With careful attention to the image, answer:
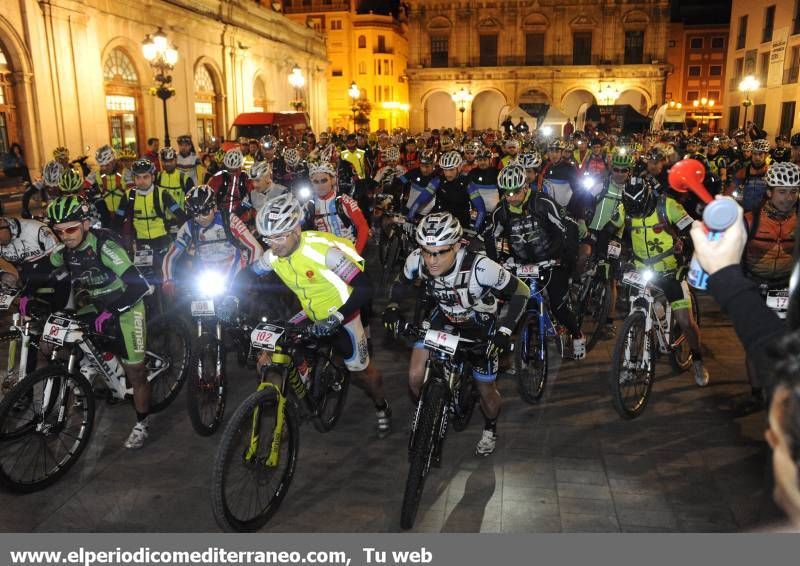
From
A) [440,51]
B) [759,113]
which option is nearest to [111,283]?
[759,113]

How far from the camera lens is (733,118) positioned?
44.4 meters

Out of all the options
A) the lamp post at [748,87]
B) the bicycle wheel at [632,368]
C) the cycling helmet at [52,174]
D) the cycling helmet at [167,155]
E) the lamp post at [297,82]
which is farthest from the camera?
the lamp post at [297,82]

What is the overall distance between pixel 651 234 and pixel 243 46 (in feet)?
115

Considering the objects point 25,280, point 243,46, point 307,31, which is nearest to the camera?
point 25,280

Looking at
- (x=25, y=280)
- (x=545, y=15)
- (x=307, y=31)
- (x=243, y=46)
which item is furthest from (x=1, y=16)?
(x=545, y=15)

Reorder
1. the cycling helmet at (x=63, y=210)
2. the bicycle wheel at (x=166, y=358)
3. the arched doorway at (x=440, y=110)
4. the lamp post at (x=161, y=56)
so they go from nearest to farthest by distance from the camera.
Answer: the cycling helmet at (x=63, y=210)
the bicycle wheel at (x=166, y=358)
the lamp post at (x=161, y=56)
the arched doorway at (x=440, y=110)

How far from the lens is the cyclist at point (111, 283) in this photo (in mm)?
5484

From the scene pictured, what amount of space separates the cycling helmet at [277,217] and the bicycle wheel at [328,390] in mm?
1273

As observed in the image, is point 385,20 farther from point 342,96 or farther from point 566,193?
point 566,193

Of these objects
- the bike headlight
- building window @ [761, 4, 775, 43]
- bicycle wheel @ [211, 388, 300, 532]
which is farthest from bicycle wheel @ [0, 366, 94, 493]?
building window @ [761, 4, 775, 43]

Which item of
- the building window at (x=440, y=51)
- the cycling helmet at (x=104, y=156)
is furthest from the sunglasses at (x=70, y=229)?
the building window at (x=440, y=51)

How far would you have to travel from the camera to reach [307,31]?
161ft

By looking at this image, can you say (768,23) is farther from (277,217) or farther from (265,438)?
(265,438)

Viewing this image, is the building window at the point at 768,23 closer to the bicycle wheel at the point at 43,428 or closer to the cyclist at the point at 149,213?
the cyclist at the point at 149,213
